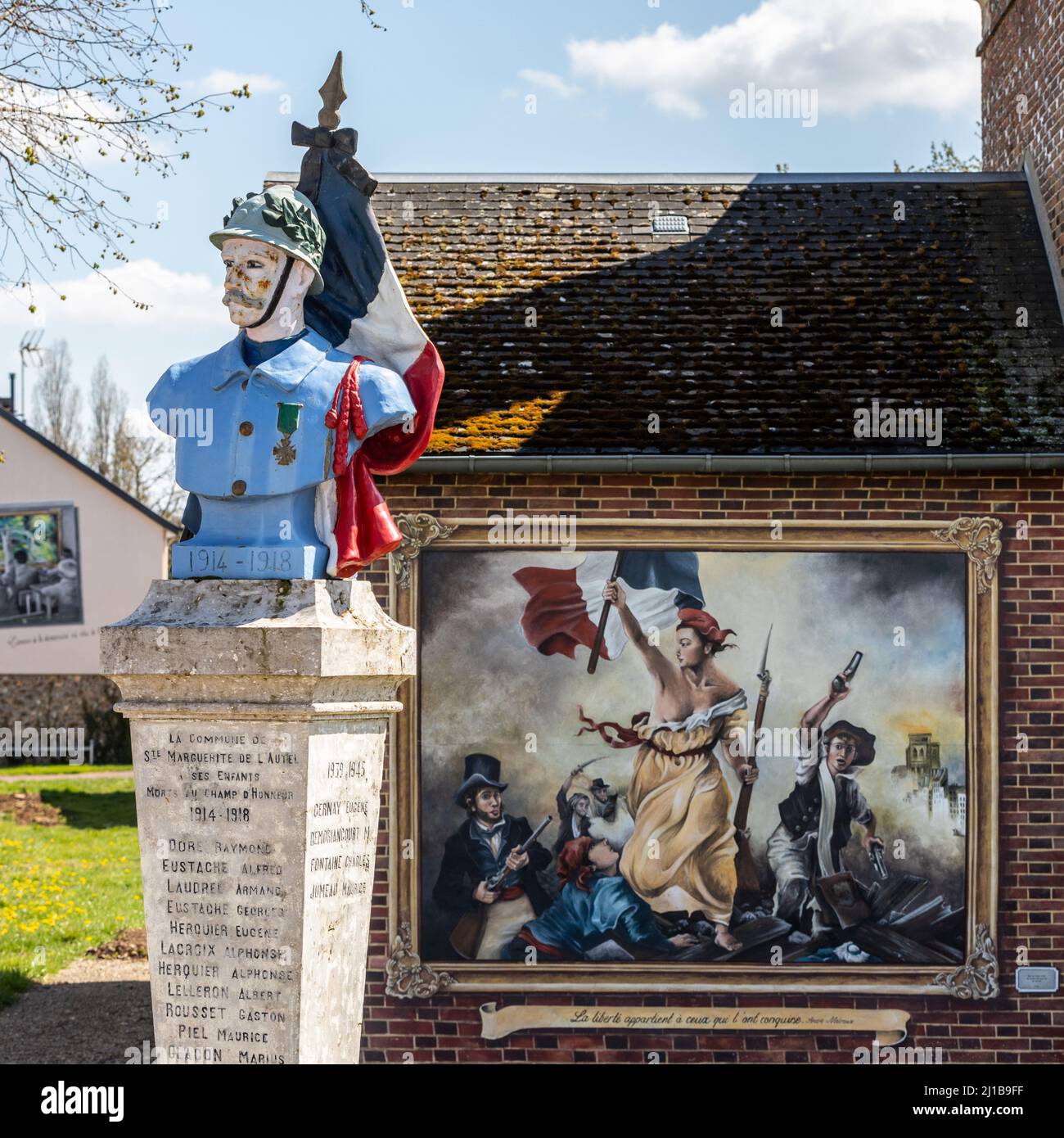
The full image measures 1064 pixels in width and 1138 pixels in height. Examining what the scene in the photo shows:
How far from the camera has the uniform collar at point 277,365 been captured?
5.39 metres

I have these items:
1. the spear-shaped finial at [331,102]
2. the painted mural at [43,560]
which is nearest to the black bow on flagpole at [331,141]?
the spear-shaped finial at [331,102]

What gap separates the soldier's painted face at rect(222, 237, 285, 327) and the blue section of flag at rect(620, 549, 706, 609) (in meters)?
4.57

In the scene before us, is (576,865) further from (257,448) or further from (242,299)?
(242,299)

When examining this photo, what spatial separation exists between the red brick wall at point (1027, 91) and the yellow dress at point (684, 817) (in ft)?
15.2

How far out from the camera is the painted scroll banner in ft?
31.0

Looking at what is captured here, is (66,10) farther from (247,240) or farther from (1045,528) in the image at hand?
(1045,528)

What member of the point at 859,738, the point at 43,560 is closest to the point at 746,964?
the point at 859,738

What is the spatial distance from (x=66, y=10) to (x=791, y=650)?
6200 mm

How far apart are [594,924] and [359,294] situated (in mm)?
5151

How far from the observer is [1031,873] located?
9484 millimetres

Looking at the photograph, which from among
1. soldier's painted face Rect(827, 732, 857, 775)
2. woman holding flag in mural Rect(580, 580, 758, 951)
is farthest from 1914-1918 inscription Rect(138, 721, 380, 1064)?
soldier's painted face Rect(827, 732, 857, 775)

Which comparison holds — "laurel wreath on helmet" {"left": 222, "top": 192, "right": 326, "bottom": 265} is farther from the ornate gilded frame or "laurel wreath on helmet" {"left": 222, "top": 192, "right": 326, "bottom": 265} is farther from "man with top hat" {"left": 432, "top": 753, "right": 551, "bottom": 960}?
"man with top hat" {"left": 432, "top": 753, "right": 551, "bottom": 960}

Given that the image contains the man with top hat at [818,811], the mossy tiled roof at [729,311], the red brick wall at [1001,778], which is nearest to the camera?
the red brick wall at [1001,778]

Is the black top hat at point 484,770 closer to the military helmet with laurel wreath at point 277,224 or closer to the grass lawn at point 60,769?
the military helmet with laurel wreath at point 277,224
